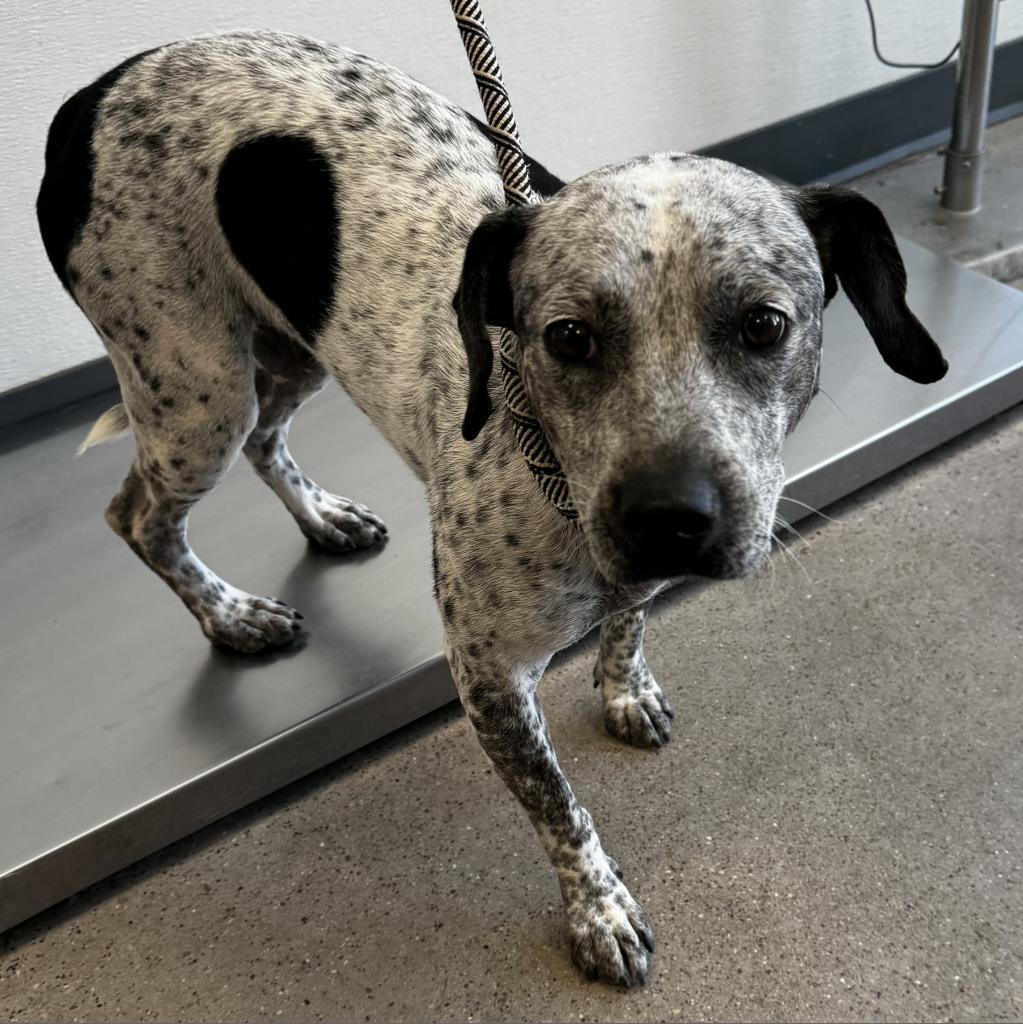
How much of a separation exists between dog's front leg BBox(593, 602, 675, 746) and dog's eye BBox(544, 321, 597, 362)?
0.85 m

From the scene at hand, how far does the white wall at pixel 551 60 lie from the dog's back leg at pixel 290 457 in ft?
2.95

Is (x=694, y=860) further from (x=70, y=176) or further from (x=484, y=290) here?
(x=70, y=176)

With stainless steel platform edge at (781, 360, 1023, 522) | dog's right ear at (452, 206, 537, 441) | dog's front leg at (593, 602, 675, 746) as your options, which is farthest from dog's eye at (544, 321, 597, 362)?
stainless steel platform edge at (781, 360, 1023, 522)

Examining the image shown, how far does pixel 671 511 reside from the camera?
117 centimetres

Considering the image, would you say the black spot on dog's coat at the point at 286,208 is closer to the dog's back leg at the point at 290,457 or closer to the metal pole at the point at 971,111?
the dog's back leg at the point at 290,457

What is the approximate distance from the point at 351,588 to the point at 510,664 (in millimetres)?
860

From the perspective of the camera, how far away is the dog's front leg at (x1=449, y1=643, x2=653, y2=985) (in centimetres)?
157

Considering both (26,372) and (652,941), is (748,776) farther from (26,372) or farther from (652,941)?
(26,372)

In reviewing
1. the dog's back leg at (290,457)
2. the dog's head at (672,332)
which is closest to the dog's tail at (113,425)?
the dog's back leg at (290,457)

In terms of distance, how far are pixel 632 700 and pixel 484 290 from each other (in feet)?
3.17

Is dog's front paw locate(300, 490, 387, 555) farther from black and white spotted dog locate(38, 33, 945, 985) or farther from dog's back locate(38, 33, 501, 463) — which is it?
dog's back locate(38, 33, 501, 463)

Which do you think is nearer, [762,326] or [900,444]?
[762,326]

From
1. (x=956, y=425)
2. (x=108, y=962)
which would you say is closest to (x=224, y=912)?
(x=108, y=962)

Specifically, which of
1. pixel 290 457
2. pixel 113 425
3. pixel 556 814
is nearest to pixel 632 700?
pixel 556 814
